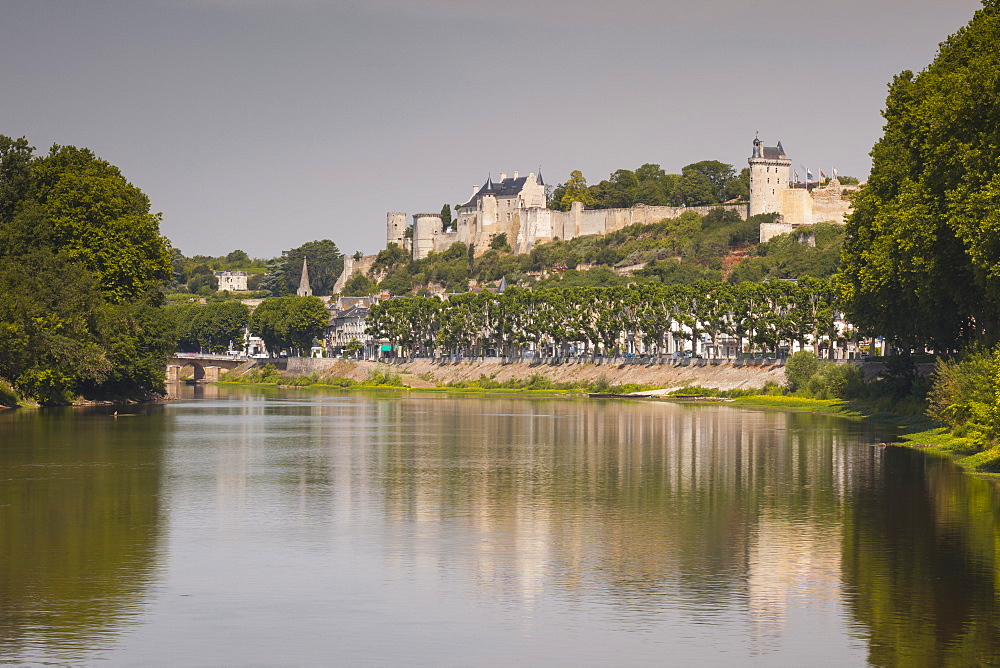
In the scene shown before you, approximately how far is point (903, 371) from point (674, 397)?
29.3m

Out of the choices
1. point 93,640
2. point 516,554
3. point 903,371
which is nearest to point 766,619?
point 516,554

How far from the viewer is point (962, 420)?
134 ft

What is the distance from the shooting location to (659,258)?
173 m

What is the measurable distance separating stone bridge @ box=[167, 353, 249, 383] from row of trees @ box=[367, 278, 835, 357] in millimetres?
18376

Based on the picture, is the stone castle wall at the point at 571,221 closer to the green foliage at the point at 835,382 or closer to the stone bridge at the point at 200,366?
the stone bridge at the point at 200,366

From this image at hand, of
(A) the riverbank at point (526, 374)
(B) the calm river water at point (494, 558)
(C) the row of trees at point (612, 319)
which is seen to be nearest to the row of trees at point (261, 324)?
(A) the riverbank at point (526, 374)

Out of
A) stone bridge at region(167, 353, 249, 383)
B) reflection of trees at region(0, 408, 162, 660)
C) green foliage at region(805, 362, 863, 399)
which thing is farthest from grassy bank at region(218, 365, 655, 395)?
reflection of trees at region(0, 408, 162, 660)

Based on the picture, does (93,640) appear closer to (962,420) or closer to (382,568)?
(382,568)

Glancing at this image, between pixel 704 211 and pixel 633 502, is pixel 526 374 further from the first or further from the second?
pixel 633 502

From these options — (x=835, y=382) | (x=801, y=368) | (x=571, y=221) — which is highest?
(x=571, y=221)

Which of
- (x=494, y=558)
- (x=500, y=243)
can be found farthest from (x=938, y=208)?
(x=500, y=243)

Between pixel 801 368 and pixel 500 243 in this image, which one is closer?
pixel 801 368

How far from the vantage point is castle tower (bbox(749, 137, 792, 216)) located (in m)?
171

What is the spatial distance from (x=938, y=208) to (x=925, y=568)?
24138 mm
